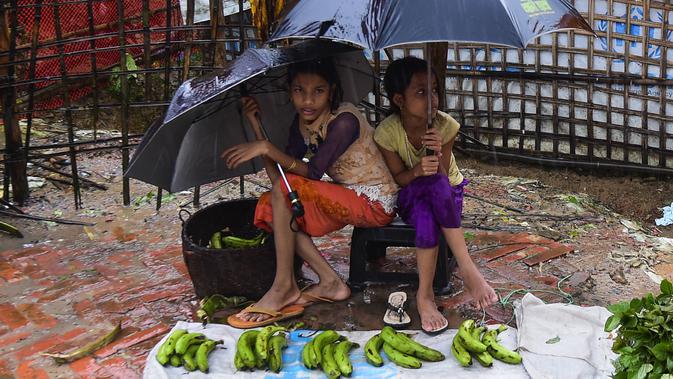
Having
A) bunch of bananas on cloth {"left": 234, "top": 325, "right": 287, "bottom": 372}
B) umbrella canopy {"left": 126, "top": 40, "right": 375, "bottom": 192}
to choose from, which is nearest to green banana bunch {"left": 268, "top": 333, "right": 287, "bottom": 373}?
bunch of bananas on cloth {"left": 234, "top": 325, "right": 287, "bottom": 372}

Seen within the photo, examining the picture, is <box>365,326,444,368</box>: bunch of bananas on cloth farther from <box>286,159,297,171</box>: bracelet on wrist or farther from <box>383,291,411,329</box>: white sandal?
<box>286,159,297,171</box>: bracelet on wrist

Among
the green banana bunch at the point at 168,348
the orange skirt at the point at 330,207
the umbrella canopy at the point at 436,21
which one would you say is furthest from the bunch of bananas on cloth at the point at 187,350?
the umbrella canopy at the point at 436,21

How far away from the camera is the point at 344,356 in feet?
10.6

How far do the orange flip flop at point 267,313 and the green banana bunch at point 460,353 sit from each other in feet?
2.88

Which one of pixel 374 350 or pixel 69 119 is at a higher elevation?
pixel 69 119

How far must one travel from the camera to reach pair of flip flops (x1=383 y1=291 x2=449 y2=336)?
3.58m

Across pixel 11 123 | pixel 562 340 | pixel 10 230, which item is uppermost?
pixel 11 123

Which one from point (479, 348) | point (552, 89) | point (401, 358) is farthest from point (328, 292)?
point (552, 89)

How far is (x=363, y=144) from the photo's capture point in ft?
12.5

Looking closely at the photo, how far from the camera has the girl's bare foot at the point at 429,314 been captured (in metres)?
3.52

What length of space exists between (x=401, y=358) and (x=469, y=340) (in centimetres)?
32

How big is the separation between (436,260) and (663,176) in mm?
3940

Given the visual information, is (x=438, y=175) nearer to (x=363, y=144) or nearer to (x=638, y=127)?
(x=363, y=144)

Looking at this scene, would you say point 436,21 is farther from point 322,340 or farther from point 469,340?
point 322,340
